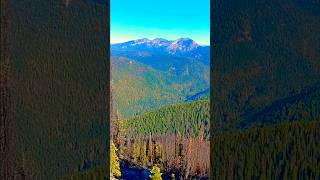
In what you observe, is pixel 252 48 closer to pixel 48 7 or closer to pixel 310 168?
pixel 310 168

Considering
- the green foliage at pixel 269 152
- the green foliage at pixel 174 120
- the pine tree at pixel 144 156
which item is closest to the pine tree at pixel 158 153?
the pine tree at pixel 144 156

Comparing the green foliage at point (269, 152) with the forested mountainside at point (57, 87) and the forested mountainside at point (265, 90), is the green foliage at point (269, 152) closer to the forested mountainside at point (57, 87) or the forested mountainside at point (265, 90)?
the forested mountainside at point (265, 90)

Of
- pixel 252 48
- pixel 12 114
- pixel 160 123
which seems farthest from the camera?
pixel 160 123

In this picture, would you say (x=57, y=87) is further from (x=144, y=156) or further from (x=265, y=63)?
(x=144, y=156)

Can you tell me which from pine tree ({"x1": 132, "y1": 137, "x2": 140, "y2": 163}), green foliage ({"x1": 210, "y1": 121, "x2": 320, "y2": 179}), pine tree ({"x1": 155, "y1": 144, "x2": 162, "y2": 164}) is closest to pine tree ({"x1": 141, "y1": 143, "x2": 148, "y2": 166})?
pine tree ({"x1": 132, "y1": 137, "x2": 140, "y2": 163})

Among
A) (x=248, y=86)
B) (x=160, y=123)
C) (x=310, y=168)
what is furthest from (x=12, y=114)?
(x=160, y=123)

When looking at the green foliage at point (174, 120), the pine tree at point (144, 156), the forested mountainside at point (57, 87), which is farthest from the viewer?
the green foliage at point (174, 120)
